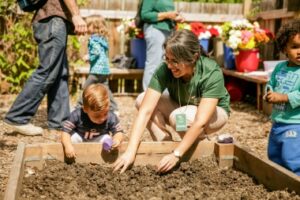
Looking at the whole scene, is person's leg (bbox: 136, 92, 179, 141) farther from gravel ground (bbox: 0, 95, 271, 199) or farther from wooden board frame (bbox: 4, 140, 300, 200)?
gravel ground (bbox: 0, 95, 271, 199)

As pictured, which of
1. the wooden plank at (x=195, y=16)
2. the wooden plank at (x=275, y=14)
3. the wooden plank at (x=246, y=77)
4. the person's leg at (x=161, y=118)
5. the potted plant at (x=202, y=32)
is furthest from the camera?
the wooden plank at (x=195, y=16)

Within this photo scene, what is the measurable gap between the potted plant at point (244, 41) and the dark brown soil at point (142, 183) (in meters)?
3.57

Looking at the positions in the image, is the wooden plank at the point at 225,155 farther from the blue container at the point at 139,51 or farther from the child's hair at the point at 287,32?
the blue container at the point at 139,51

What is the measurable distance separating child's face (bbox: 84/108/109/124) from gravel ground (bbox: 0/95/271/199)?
0.65 meters

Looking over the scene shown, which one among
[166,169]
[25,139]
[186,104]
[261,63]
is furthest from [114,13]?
[166,169]

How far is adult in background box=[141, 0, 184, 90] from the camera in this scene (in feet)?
20.0

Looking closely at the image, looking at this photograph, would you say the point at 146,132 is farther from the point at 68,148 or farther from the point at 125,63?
the point at 125,63

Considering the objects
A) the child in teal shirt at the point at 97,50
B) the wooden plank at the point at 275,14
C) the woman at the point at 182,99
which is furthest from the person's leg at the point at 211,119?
the wooden plank at the point at 275,14

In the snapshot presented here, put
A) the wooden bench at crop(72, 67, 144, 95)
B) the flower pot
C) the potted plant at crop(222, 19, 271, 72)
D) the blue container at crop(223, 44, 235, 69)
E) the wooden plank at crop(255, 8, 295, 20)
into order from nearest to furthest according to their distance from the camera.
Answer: the potted plant at crop(222, 19, 271, 72)
the flower pot
the wooden plank at crop(255, 8, 295, 20)
the blue container at crop(223, 44, 235, 69)
the wooden bench at crop(72, 67, 144, 95)

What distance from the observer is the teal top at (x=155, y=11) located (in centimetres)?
609

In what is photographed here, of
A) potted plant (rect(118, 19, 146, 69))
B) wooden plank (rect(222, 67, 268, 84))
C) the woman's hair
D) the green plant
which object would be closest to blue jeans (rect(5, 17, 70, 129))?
the woman's hair

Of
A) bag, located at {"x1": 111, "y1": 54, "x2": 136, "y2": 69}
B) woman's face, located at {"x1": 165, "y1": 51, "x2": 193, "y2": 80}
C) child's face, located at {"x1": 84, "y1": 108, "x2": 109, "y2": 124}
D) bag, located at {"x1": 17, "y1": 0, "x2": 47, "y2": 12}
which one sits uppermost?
bag, located at {"x1": 17, "y1": 0, "x2": 47, "y2": 12}

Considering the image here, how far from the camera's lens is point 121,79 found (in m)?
8.19

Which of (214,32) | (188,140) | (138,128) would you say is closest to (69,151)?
(138,128)
